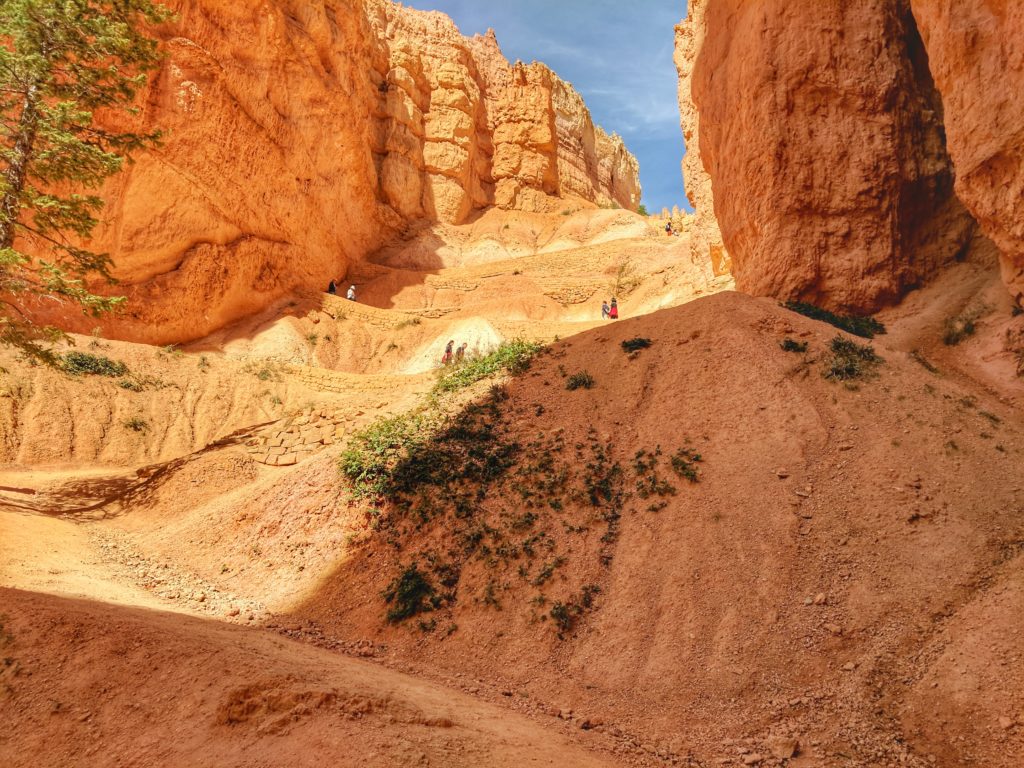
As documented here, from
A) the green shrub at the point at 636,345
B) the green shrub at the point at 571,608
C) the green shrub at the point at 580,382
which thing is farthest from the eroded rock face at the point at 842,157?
the green shrub at the point at 571,608

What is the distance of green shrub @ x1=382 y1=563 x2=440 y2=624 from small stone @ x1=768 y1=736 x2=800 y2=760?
4.47 metres

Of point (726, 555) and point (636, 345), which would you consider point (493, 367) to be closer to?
point (636, 345)

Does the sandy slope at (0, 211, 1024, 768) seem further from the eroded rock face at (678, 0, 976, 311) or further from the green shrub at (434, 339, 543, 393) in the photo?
the eroded rock face at (678, 0, 976, 311)

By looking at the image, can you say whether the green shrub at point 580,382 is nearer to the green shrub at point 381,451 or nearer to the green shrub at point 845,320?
the green shrub at point 381,451

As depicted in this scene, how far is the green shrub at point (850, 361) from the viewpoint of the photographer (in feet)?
30.6

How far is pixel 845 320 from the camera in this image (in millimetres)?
12781

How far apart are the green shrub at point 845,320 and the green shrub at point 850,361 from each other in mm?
1984

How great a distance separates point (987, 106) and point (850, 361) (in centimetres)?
478

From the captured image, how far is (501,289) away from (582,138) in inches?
1246

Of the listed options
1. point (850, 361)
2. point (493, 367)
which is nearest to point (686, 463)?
point (850, 361)

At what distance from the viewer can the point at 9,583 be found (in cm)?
674

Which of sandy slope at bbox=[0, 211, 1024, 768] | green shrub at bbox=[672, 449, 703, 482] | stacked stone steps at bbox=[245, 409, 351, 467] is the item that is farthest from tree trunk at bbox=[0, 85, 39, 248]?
green shrub at bbox=[672, 449, 703, 482]

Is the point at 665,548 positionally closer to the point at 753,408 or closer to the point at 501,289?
the point at 753,408

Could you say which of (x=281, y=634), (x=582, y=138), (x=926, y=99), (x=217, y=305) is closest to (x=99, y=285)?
(x=217, y=305)
